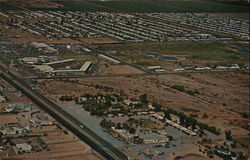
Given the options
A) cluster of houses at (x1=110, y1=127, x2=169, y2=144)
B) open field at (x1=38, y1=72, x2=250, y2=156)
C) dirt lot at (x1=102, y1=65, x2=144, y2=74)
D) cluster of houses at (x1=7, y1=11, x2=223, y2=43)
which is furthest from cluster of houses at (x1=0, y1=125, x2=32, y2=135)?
cluster of houses at (x1=7, y1=11, x2=223, y2=43)

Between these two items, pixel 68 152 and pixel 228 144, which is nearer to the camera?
pixel 68 152

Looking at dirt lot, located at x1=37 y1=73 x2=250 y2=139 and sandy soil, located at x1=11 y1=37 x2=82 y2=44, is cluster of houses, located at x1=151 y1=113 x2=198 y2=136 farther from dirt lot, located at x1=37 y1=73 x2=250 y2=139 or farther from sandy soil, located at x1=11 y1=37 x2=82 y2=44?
sandy soil, located at x1=11 y1=37 x2=82 y2=44

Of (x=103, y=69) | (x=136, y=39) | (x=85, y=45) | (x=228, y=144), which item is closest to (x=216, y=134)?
(x=228, y=144)

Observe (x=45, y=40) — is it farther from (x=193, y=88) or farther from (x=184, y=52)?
(x=193, y=88)

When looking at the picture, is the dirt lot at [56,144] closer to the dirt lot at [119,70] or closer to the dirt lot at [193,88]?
the dirt lot at [193,88]

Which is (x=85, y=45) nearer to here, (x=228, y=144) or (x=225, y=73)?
(x=225, y=73)

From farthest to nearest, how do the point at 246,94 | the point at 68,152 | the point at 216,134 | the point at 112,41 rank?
the point at 112,41 → the point at 246,94 → the point at 216,134 → the point at 68,152

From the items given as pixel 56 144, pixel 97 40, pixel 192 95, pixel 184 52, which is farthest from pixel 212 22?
pixel 56 144
